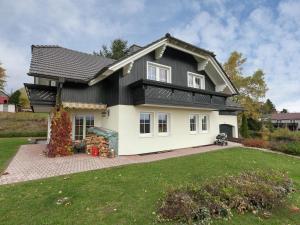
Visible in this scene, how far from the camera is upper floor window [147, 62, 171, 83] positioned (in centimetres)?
1357

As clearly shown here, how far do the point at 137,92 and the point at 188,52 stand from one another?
545cm

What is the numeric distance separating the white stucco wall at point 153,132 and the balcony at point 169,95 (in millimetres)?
1112

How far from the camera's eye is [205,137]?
16484 mm

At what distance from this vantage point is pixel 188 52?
14.3 m

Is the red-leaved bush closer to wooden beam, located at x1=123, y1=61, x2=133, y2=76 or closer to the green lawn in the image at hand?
the green lawn

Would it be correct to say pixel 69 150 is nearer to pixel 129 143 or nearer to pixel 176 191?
pixel 129 143

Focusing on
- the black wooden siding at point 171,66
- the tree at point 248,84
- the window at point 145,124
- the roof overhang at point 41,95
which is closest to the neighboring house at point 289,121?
the tree at point 248,84

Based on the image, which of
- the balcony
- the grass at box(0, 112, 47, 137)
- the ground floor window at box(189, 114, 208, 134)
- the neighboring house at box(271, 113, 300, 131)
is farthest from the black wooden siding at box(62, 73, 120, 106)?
the neighboring house at box(271, 113, 300, 131)

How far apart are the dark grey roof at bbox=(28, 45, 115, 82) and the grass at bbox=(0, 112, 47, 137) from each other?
13.8 m

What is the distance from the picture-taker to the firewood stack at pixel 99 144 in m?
11.4

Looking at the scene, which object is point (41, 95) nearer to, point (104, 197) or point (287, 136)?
point (104, 197)

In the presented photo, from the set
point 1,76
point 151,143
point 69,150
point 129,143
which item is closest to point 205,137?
Result: point 151,143

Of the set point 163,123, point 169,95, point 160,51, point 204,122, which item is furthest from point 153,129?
point 204,122

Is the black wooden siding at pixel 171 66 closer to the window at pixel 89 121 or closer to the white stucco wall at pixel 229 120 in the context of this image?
the window at pixel 89 121
